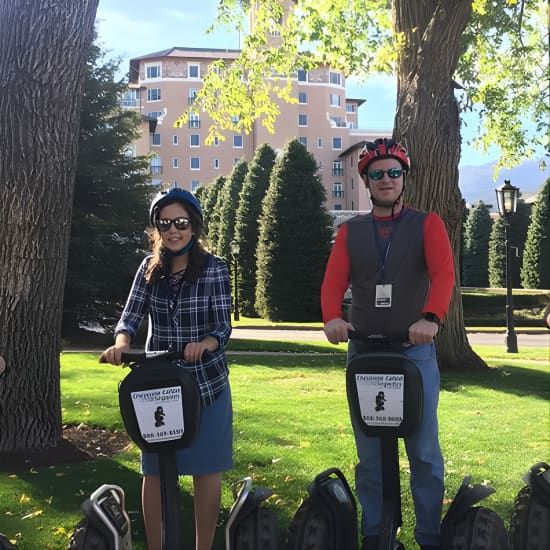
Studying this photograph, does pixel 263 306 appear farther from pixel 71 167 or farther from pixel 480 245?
pixel 71 167

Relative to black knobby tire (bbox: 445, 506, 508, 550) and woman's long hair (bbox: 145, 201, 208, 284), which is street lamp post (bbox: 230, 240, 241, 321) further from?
black knobby tire (bbox: 445, 506, 508, 550)

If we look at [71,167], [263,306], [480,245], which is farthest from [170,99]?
[71,167]

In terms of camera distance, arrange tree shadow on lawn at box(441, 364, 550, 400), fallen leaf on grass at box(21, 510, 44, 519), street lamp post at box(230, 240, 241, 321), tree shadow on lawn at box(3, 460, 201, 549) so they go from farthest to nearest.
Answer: street lamp post at box(230, 240, 241, 321) → tree shadow on lawn at box(441, 364, 550, 400) → fallen leaf on grass at box(21, 510, 44, 519) → tree shadow on lawn at box(3, 460, 201, 549)

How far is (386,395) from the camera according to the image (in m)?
2.88

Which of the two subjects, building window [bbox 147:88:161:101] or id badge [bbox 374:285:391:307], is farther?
building window [bbox 147:88:161:101]

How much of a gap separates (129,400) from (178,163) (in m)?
77.1

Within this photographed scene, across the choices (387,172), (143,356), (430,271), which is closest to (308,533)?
(143,356)

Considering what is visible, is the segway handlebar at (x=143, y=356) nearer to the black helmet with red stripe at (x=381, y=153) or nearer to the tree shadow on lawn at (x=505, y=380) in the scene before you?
the black helmet with red stripe at (x=381, y=153)

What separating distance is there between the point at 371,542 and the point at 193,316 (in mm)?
1294

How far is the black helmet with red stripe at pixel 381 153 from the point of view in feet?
10.7

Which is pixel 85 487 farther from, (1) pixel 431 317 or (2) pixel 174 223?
(1) pixel 431 317

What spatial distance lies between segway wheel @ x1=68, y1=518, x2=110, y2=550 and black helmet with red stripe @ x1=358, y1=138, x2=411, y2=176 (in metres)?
1.99

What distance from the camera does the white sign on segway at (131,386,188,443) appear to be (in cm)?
280

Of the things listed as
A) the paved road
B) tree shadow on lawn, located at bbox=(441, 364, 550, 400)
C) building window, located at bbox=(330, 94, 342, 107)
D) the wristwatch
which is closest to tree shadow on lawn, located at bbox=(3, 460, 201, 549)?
the wristwatch
